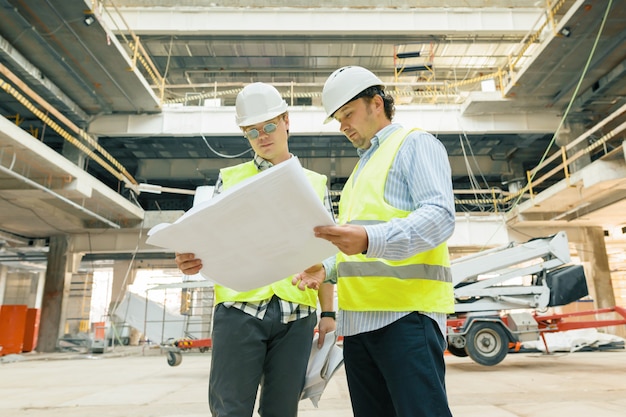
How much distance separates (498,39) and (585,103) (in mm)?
4582

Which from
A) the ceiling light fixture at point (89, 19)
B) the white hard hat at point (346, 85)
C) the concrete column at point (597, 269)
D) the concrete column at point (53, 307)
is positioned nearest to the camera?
the white hard hat at point (346, 85)

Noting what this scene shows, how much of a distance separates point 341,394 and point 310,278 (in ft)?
12.1

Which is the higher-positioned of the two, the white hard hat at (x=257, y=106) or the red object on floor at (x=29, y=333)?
the white hard hat at (x=257, y=106)

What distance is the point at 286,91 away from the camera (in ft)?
56.3

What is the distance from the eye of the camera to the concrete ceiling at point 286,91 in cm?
1002

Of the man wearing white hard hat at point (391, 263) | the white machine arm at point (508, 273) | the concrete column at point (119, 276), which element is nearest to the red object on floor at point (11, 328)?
the concrete column at point (119, 276)

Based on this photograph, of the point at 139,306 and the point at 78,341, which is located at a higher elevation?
the point at 139,306

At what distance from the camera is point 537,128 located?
12805 millimetres

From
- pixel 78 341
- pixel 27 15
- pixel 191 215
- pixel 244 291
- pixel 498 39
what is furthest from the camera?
pixel 78 341

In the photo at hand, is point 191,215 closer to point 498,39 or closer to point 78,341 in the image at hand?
point 498,39

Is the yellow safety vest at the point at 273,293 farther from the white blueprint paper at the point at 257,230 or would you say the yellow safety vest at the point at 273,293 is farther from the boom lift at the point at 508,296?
the boom lift at the point at 508,296

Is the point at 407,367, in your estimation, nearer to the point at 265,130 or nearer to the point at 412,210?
the point at 412,210

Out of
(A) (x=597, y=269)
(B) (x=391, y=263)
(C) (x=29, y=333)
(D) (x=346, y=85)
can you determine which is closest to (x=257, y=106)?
(D) (x=346, y=85)

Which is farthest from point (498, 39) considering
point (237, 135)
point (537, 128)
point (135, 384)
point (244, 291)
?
point (244, 291)
